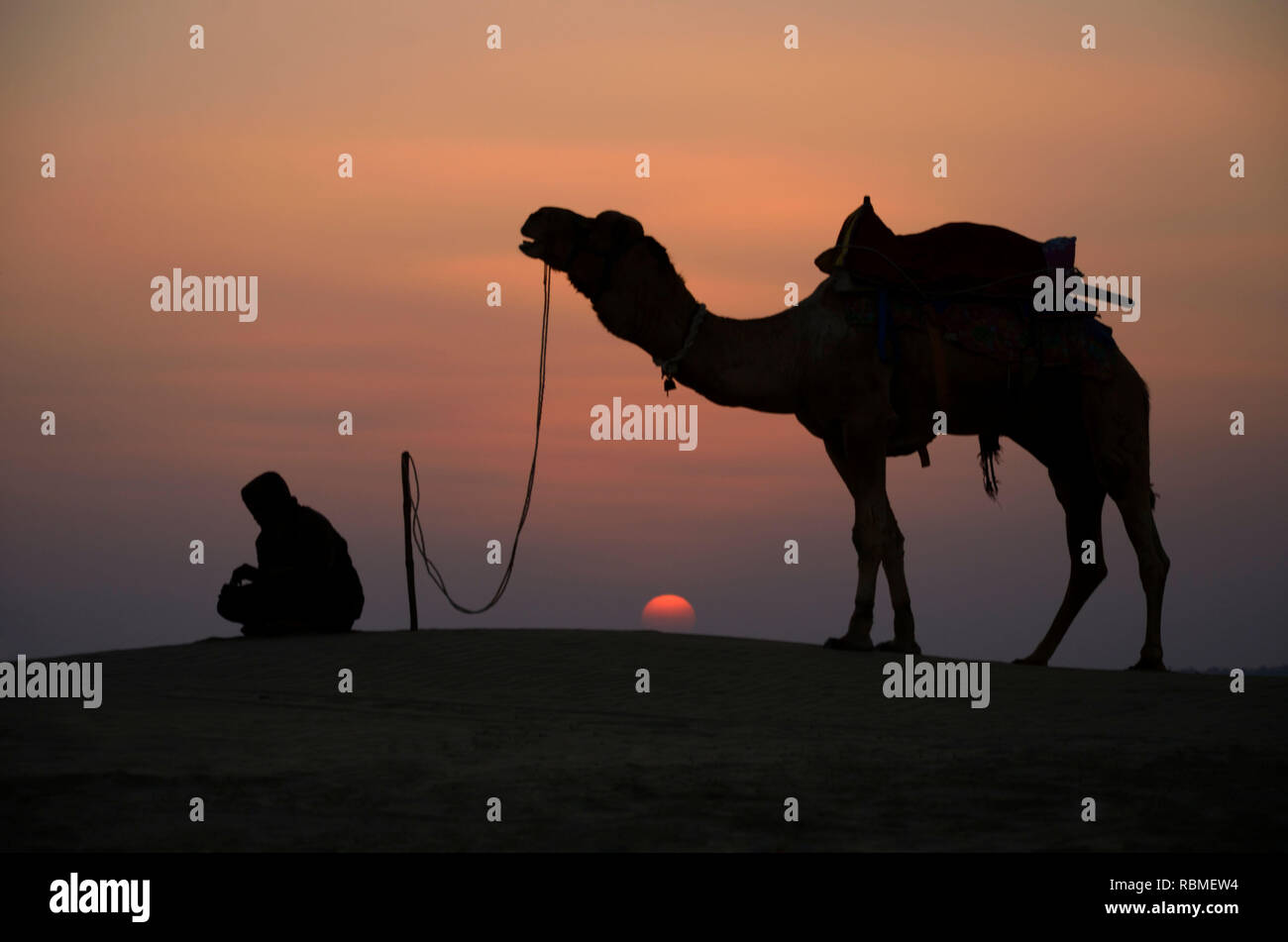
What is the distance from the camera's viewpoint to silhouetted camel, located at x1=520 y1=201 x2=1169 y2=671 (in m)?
15.8

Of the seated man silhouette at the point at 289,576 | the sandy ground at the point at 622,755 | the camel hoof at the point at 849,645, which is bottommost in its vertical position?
the sandy ground at the point at 622,755

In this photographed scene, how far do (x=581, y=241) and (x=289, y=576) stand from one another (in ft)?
15.9

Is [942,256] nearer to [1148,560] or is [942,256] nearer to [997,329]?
[997,329]

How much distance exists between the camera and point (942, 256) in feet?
55.0

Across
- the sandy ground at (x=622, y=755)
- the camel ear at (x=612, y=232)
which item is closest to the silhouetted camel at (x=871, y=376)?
the camel ear at (x=612, y=232)

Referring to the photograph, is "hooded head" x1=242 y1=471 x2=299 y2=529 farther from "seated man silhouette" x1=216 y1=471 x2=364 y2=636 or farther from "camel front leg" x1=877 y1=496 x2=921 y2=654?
"camel front leg" x1=877 y1=496 x2=921 y2=654

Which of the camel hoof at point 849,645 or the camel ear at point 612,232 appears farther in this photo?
the camel hoof at point 849,645

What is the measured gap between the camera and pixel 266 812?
9453 mm

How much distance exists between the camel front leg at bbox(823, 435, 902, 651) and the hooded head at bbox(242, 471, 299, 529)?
593 centimetres

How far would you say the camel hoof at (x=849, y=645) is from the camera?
16.1 m

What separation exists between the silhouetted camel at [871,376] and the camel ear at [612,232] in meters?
0.01

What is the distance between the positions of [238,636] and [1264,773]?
1026 cm

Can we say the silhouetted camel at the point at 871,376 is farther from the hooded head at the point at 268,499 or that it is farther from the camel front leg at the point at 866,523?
the hooded head at the point at 268,499

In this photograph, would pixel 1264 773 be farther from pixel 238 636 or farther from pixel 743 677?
pixel 238 636
